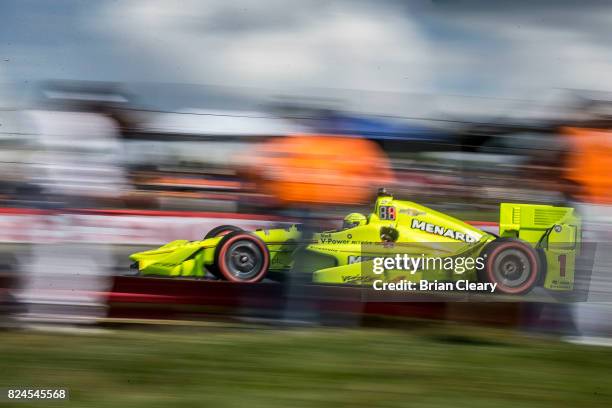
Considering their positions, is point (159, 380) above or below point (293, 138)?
below

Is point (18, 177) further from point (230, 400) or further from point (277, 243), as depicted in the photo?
point (230, 400)

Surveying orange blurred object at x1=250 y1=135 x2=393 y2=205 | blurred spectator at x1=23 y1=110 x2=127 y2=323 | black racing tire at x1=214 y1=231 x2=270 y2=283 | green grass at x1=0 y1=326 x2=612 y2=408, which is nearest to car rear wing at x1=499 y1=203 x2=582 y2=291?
green grass at x1=0 y1=326 x2=612 y2=408

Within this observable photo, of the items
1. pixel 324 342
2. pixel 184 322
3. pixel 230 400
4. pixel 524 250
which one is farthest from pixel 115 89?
pixel 524 250

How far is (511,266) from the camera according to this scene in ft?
13.1

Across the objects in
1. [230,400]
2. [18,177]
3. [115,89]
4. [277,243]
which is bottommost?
[230,400]

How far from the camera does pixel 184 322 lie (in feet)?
13.5

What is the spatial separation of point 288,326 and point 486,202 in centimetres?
119

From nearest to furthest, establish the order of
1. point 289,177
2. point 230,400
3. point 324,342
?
point 230,400
point 324,342
point 289,177

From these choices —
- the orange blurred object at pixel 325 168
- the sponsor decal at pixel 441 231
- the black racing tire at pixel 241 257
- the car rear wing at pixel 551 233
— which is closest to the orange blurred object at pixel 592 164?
the car rear wing at pixel 551 233

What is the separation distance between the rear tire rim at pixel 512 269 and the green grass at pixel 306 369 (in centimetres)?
27

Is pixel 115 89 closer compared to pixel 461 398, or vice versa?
pixel 461 398

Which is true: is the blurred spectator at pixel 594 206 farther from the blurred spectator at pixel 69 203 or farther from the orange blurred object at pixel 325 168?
the blurred spectator at pixel 69 203

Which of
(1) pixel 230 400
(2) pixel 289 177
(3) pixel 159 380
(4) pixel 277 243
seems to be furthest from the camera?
(4) pixel 277 243

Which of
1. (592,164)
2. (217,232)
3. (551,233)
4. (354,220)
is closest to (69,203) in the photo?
(217,232)
